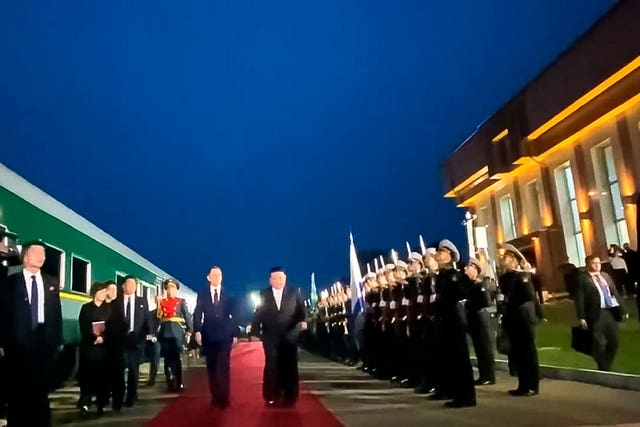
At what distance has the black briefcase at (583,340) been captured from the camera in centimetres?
966

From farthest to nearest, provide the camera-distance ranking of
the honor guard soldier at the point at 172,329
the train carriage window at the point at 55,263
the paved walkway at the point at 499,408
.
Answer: the train carriage window at the point at 55,263, the honor guard soldier at the point at 172,329, the paved walkway at the point at 499,408

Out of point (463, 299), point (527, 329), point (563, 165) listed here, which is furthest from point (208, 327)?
point (563, 165)

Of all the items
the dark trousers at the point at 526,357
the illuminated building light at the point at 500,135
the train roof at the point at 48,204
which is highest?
the illuminated building light at the point at 500,135

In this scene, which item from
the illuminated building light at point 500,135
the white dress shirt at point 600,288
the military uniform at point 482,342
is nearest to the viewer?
the white dress shirt at point 600,288

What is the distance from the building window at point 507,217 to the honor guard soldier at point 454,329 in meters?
26.4

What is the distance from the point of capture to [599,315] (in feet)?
32.3

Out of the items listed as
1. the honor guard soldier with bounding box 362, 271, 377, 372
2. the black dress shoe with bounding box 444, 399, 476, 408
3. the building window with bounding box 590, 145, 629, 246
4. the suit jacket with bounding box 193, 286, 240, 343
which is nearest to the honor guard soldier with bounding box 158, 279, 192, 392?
the suit jacket with bounding box 193, 286, 240, 343

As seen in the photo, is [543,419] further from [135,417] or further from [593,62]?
[593,62]

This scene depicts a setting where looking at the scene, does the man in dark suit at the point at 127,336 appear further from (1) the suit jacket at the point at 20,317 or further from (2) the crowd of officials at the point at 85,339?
(1) the suit jacket at the point at 20,317

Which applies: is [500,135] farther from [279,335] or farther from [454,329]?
[454,329]

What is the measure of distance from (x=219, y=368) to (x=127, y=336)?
1.41 m

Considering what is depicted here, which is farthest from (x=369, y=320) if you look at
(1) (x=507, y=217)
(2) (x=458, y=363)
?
(1) (x=507, y=217)

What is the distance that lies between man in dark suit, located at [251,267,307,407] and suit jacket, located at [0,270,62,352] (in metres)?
3.64

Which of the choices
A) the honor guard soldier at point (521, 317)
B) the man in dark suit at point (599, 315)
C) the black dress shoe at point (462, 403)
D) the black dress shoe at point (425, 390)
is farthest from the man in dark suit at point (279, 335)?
the man in dark suit at point (599, 315)
